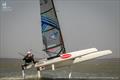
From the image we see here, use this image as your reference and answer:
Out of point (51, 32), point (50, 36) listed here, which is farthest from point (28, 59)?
point (51, 32)

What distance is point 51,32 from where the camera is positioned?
12.8 m

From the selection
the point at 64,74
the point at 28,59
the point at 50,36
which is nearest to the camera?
the point at 28,59

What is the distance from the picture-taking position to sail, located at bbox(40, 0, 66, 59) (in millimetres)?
12562

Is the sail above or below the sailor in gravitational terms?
above

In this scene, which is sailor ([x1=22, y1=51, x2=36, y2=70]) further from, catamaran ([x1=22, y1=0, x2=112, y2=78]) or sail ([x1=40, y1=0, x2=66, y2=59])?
sail ([x1=40, y1=0, x2=66, y2=59])

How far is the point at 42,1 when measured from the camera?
12.6 meters

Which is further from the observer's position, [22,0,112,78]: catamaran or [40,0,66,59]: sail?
[40,0,66,59]: sail

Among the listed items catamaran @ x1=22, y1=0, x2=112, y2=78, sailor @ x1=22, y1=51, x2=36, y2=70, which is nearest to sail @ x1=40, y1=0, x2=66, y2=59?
catamaran @ x1=22, y1=0, x2=112, y2=78

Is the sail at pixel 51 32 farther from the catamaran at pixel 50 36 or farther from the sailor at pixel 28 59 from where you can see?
the sailor at pixel 28 59

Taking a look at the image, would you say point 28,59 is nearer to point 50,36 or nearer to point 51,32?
point 50,36

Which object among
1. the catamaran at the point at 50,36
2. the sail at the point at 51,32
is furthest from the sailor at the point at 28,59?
the sail at the point at 51,32

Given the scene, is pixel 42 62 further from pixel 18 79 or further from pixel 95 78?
pixel 95 78

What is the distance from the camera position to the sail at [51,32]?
1256 cm

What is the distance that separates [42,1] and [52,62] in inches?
90.9
